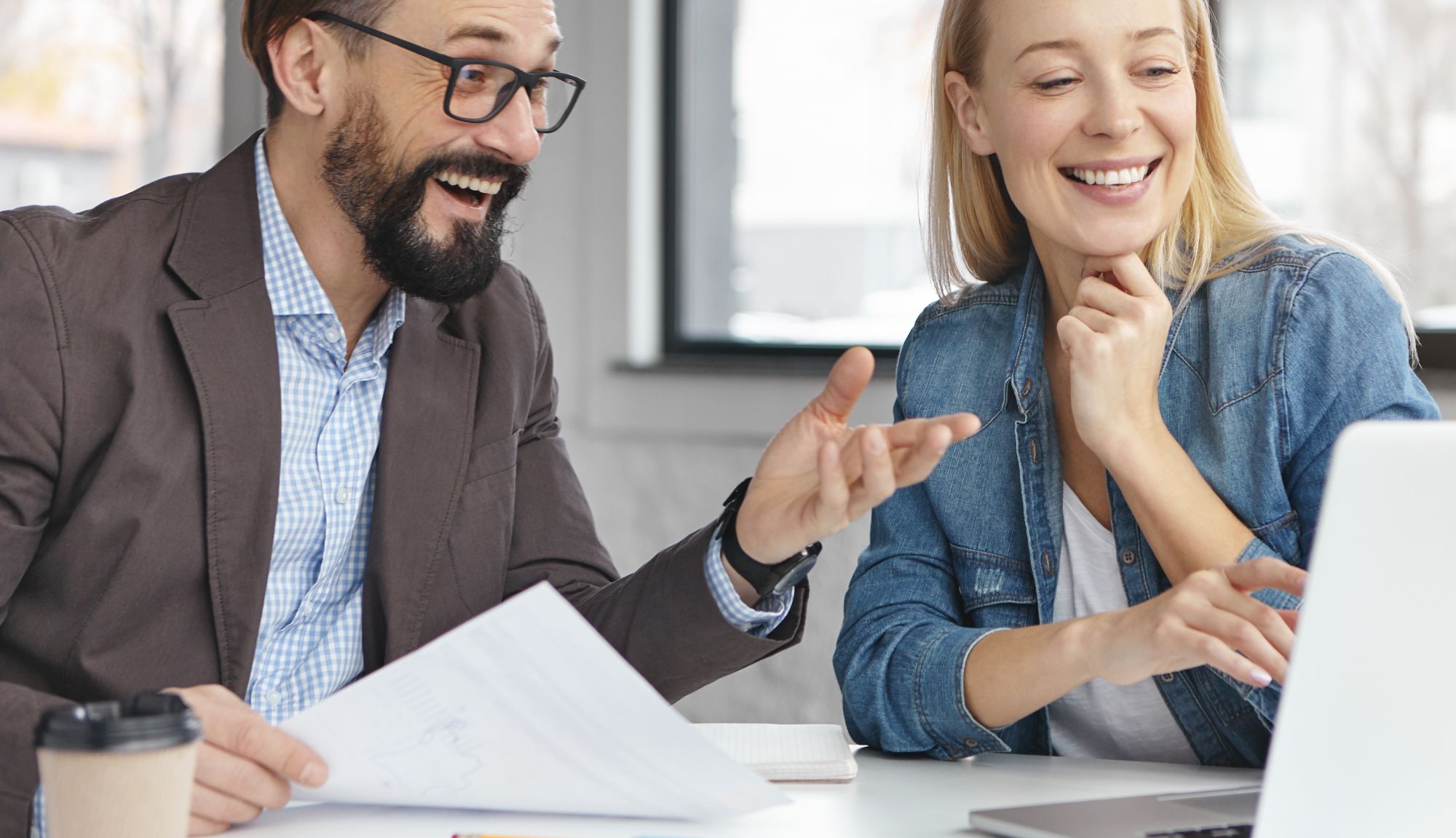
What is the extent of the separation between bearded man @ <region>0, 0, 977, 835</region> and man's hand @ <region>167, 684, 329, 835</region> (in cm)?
21

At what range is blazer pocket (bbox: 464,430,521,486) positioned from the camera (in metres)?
1.49

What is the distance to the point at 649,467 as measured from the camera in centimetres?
308

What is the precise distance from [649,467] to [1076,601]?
1.78 meters

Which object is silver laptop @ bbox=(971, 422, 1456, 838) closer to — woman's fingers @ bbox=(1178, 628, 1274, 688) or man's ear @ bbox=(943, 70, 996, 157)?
woman's fingers @ bbox=(1178, 628, 1274, 688)

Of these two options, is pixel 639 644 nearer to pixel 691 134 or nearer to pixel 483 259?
pixel 483 259

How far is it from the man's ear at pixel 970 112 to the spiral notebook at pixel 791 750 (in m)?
0.66

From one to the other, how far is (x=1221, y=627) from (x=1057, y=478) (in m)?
0.41

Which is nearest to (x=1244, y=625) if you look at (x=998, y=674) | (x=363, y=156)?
(x=998, y=674)

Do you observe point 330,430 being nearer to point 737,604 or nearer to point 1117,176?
point 737,604

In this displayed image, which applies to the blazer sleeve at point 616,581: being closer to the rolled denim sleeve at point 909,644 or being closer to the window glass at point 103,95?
the rolled denim sleeve at point 909,644

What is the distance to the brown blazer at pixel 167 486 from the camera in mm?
1258

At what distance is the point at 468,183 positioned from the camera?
5.03 ft

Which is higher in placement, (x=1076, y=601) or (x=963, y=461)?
(x=963, y=461)

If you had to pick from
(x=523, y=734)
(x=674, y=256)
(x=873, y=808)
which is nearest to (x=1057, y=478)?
(x=873, y=808)
